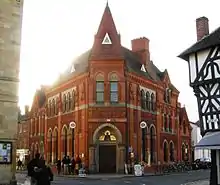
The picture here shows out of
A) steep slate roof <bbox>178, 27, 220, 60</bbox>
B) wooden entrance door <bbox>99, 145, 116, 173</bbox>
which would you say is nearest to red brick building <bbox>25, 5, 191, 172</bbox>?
wooden entrance door <bbox>99, 145, 116, 173</bbox>

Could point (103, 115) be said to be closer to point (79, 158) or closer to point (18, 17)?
point (79, 158)

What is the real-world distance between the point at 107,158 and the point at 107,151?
0.67 m

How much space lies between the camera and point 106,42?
39719 mm

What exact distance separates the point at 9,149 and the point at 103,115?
19174 mm

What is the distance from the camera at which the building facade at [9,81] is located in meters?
19.0

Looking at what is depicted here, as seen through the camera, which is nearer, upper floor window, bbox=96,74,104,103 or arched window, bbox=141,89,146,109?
upper floor window, bbox=96,74,104,103

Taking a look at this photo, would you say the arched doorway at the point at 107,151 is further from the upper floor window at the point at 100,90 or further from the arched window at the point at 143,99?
the arched window at the point at 143,99

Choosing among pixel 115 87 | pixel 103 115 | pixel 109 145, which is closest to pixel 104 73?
pixel 115 87

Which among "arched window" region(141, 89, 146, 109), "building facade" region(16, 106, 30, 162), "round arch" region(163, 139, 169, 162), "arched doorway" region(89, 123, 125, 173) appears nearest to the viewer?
"arched doorway" region(89, 123, 125, 173)

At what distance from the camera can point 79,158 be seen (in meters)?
36.8

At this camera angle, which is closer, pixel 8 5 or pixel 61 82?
pixel 8 5

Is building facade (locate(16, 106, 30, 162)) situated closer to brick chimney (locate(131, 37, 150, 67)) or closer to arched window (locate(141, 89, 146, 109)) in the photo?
brick chimney (locate(131, 37, 150, 67))

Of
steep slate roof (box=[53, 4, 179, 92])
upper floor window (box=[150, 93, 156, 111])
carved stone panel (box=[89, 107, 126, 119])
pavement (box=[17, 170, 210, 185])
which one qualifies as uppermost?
steep slate roof (box=[53, 4, 179, 92])

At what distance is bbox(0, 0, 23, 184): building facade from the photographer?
19000 mm
